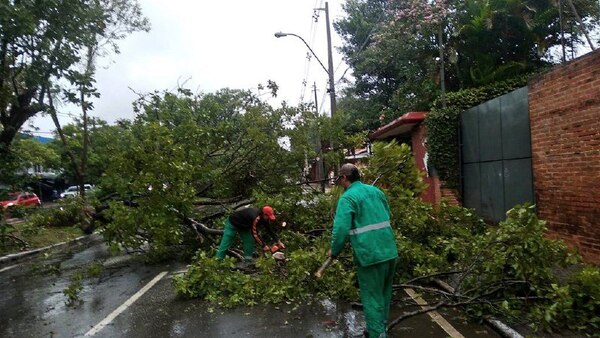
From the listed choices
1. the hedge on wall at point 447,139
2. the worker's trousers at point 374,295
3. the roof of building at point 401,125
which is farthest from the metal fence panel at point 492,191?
the worker's trousers at point 374,295

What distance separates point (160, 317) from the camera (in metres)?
5.76

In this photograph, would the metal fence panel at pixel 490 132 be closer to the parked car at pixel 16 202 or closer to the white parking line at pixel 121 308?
the white parking line at pixel 121 308

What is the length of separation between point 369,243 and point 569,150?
4.47 metres

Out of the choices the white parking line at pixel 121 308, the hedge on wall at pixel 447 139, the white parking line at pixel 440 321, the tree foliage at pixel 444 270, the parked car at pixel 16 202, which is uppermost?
the hedge on wall at pixel 447 139

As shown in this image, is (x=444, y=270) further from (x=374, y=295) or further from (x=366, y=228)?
(x=366, y=228)

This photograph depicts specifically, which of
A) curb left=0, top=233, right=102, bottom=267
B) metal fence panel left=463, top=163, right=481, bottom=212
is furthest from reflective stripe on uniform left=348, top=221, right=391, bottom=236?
curb left=0, top=233, right=102, bottom=267

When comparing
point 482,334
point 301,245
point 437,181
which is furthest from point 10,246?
point 482,334

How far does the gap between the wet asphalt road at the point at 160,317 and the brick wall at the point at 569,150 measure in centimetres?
293

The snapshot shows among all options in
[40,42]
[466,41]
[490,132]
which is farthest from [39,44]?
[466,41]

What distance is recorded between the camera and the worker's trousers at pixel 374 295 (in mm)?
4202

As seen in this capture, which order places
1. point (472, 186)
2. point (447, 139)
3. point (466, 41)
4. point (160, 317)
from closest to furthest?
point (160, 317) < point (472, 186) < point (447, 139) < point (466, 41)

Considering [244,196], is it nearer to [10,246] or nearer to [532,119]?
[532,119]

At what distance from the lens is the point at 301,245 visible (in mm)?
8469

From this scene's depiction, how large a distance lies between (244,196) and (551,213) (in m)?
6.65
